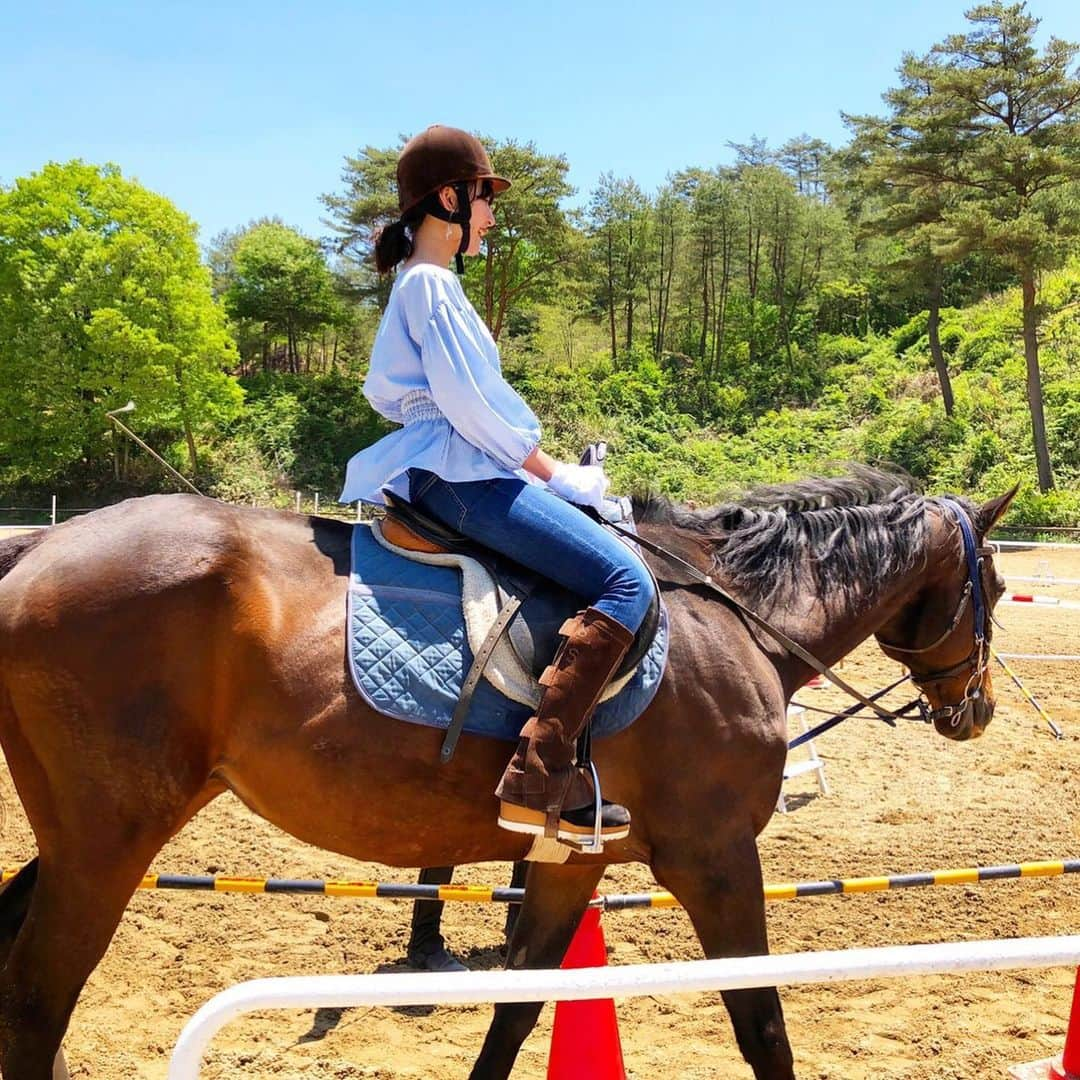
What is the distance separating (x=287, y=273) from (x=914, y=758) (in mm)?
44574

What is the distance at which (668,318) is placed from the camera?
54.1 meters

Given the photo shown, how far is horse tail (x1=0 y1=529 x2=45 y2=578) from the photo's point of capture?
3143 millimetres

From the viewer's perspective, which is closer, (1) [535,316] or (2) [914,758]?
(2) [914,758]

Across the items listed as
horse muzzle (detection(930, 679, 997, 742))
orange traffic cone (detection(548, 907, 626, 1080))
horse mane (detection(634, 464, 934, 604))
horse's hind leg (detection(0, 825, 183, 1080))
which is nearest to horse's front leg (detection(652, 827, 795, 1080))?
orange traffic cone (detection(548, 907, 626, 1080))

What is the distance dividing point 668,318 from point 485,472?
5296cm

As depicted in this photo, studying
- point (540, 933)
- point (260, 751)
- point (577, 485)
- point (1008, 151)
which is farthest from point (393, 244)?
point (1008, 151)

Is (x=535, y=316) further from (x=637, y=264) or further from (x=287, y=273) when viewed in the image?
(x=287, y=273)

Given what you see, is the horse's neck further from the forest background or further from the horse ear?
the forest background

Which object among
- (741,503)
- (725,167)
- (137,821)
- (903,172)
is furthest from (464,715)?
(725,167)

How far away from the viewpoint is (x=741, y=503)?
4.07 meters

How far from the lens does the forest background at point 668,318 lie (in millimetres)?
29297

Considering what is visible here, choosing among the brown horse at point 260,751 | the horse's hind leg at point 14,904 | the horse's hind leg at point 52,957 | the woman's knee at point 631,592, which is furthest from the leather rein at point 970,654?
the horse's hind leg at point 14,904

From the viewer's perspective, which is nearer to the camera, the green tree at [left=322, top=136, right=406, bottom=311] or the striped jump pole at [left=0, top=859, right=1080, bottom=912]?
the striped jump pole at [left=0, top=859, right=1080, bottom=912]

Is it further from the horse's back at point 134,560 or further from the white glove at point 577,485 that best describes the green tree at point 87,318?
the white glove at point 577,485
